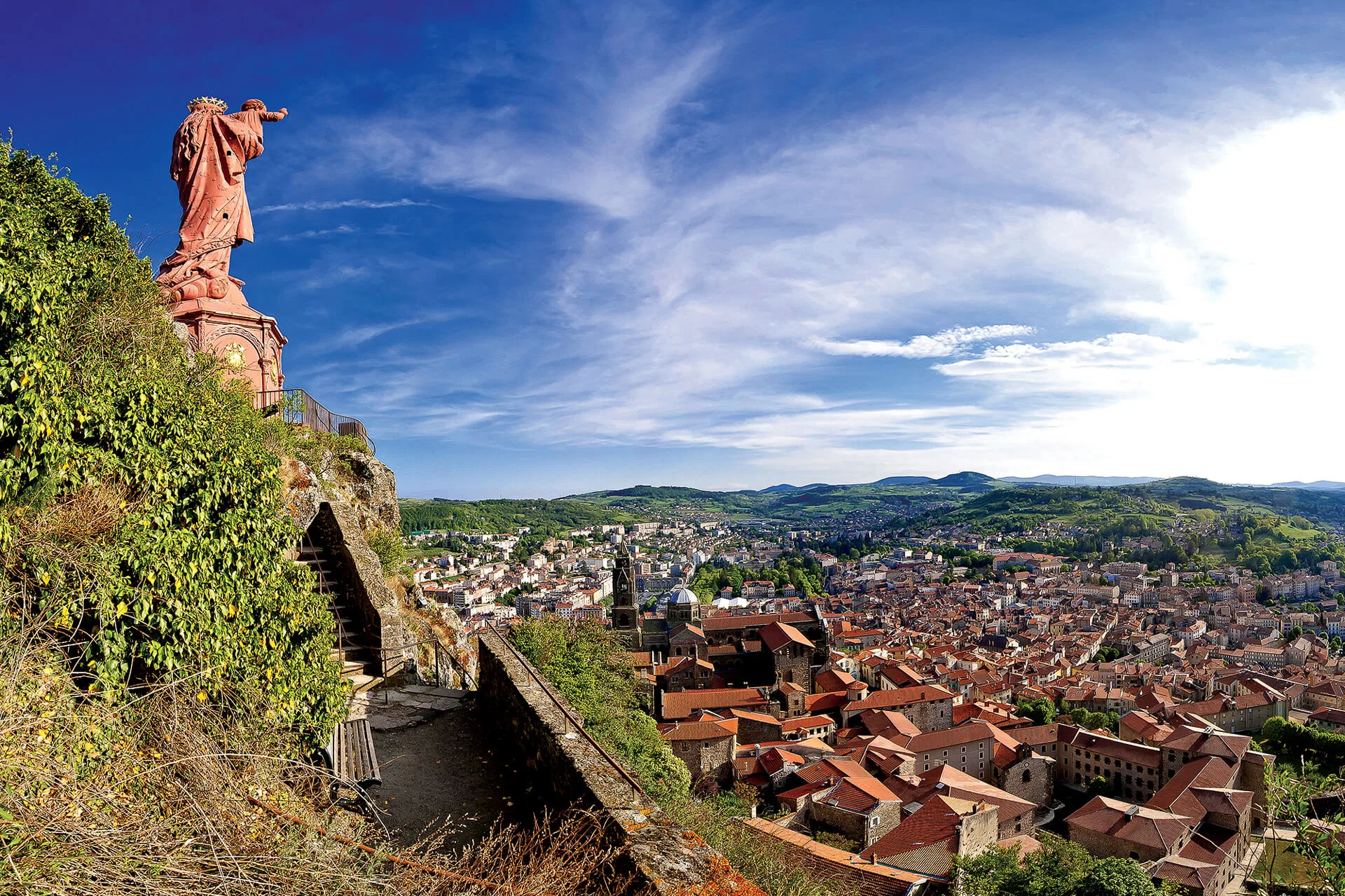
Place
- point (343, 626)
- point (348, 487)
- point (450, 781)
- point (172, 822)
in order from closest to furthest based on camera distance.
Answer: point (172, 822)
point (450, 781)
point (343, 626)
point (348, 487)

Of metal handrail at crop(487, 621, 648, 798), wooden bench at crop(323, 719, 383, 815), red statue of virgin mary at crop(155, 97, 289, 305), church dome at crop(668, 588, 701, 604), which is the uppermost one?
red statue of virgin mary at crop(155, 97, 289, 305)

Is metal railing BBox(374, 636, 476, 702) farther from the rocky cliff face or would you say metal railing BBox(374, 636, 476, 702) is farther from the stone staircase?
the rocky cliff face

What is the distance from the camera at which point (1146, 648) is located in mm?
69250

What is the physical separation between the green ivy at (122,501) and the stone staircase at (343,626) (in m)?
2.46

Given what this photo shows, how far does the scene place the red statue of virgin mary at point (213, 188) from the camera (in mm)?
12266

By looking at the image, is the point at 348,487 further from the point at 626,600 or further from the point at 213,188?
the point at 626,600

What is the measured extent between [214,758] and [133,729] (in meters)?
0.50

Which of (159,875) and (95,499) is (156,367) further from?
(159,875)

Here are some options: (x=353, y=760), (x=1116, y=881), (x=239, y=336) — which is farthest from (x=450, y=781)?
(x=1116, y=881)

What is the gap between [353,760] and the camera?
5.65 metres

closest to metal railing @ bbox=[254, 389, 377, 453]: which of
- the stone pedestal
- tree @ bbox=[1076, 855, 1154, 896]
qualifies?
the stone pedestal

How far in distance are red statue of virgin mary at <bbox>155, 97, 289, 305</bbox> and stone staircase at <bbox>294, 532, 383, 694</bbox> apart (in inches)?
208

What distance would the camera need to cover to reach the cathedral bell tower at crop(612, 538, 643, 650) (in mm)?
43344

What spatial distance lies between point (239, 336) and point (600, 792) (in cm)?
1102
